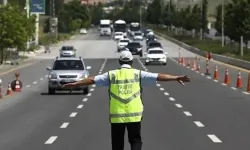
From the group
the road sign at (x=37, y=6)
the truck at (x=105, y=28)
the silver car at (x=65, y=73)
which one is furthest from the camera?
the truck at (x=105, y=28)

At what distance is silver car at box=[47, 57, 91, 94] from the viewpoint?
29516 millimetres

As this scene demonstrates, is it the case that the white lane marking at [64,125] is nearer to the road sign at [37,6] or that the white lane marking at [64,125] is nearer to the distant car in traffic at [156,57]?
the distant car in traffic at [156,57]

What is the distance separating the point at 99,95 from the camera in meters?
29.8

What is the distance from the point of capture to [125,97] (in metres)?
8.81

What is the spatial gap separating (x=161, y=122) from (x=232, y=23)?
51.3m

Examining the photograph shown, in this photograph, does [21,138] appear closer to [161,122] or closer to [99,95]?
[161,122]

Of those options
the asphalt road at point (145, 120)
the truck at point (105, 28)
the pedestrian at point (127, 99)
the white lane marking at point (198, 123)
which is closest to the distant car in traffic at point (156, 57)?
the asphalt road at point (145, 120)

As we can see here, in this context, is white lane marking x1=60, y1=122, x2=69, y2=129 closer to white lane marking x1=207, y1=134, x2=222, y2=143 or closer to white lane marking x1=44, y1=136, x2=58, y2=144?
white lane marking x1=44, y1=136, x2=58, y2=144

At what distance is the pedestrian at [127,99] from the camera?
880 centimetres

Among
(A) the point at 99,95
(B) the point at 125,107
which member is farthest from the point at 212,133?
(A) the point at 99,95

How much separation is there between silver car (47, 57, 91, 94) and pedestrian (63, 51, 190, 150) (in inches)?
780

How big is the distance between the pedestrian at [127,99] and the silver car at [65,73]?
1981cm

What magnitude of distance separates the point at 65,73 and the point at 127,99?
21.1m

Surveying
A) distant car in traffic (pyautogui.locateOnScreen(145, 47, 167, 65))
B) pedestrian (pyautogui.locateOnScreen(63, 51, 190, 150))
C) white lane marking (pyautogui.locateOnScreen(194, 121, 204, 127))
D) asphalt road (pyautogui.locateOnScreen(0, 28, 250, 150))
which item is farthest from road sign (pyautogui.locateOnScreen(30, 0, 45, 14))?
pedestrian (pyautogui.locateOnScreen(63, 51, 190, 150))
